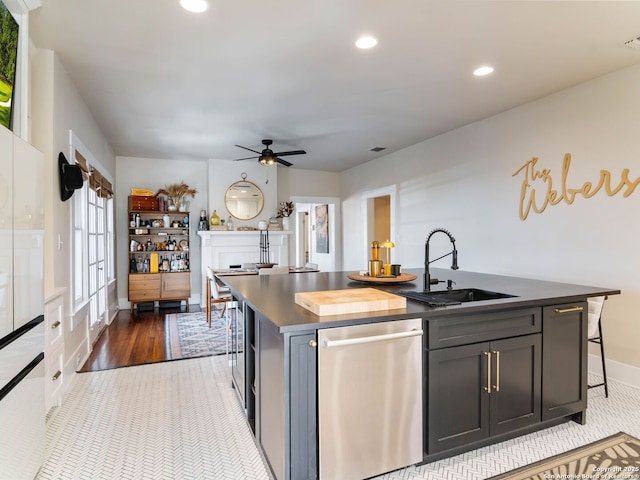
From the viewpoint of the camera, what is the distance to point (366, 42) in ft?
8.32

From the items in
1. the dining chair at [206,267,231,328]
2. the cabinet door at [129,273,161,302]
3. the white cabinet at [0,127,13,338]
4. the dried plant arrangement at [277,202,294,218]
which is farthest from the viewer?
the dried plant arrangement at [277,202,294,218]

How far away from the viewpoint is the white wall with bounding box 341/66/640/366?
3006 millimetres

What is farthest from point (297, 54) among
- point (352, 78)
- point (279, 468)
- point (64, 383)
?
point (64, 383)

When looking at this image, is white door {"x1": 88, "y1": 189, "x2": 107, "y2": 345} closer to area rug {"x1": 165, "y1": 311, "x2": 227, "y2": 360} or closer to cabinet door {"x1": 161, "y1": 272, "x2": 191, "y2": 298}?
area rug {"x1": 165, "y1": 311, "x2": 227, "y2": 360}

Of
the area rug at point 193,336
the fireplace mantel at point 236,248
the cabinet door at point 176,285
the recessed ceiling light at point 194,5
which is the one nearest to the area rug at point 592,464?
the area rug at point 193,336

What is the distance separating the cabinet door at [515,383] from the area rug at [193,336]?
2693mm

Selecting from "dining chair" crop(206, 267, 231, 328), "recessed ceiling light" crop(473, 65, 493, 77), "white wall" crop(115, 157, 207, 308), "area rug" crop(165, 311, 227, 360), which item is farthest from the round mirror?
"recessed ceiling light" crop(473, 65, 493, 77)

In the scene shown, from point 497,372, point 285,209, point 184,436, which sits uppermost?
point 285,209

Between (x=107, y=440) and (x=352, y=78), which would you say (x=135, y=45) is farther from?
(x=107, y=440)

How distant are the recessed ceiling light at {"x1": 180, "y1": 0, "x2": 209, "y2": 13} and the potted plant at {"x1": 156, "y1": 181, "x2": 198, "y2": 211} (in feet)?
14.7

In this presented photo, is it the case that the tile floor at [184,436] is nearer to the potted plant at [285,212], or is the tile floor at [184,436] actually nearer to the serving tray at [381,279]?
the serving tray at [381,279]

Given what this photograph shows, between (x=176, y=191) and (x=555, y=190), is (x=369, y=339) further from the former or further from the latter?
(x=176, y=191)

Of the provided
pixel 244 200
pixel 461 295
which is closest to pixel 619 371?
pixel 461 295

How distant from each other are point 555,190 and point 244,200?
488cm
